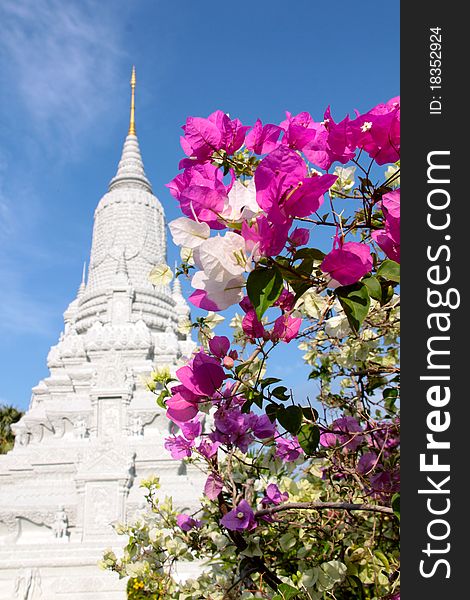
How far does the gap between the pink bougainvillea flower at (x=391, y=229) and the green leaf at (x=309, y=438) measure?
1.77ft

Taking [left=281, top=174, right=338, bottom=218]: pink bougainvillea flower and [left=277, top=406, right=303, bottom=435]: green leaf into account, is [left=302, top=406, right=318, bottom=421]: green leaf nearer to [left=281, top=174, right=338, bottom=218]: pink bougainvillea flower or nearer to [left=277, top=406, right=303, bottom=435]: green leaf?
[left=277, top=406, right=303, bottom=435]: green leaf

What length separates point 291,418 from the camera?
1362 millimetres

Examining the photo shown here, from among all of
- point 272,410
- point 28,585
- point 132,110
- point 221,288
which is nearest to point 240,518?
point 272,410

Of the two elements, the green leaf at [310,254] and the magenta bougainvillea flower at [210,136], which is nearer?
the green leaf at [310,254]

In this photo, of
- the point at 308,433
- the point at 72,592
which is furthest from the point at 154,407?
the point at 308,433

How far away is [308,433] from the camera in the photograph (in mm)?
1501

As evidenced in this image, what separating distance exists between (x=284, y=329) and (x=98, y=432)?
14831 millimetres

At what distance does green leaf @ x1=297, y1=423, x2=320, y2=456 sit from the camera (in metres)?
1.48

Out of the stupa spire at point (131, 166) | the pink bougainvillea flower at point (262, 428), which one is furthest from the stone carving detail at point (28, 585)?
the stupa spire at point (131, 166)

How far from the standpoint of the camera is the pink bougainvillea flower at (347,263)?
113 centimetres

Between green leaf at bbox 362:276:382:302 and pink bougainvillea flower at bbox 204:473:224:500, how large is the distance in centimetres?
109

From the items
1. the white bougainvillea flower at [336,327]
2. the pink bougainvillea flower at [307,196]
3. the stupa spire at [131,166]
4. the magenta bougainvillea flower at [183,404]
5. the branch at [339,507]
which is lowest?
the branch at [339,507]

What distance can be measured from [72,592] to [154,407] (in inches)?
218

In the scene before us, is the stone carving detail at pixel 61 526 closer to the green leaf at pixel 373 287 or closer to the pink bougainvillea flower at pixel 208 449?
the pink bougainvillea flower at pixel 208 449
